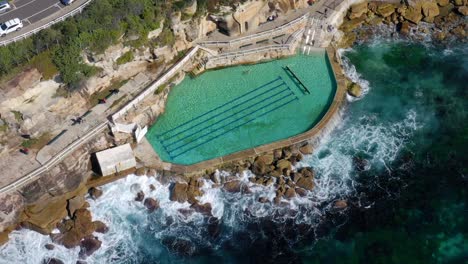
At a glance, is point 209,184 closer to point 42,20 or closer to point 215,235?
point 215,235

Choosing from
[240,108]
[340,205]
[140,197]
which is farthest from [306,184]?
[140,197]

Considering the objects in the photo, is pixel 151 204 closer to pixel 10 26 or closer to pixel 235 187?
pixel 235 187

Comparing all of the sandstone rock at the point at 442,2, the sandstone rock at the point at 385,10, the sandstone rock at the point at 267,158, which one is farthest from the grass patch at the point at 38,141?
the sandstone rock at the point at 442,2

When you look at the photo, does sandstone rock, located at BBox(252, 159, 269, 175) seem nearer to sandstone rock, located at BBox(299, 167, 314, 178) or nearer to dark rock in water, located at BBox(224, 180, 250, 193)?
dark rock in water, located at BBox(224, 180, 250, 193)

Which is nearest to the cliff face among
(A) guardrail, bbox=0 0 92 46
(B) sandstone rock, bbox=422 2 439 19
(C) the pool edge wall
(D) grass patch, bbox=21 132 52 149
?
(D) grass patch, bbox=21 132 52 149

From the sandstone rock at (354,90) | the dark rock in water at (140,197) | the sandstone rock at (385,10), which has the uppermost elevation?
the sandstone rock at (385,10)

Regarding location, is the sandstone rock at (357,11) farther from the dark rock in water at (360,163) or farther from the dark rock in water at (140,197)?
the dark rock in water at (140,197)

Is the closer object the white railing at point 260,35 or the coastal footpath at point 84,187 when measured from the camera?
the coastal footpath at point 84,187
